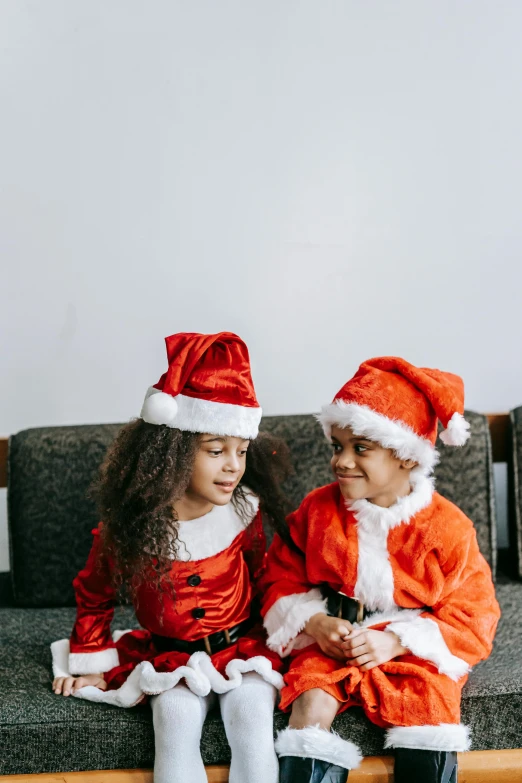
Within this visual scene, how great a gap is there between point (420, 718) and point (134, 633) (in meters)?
0.60

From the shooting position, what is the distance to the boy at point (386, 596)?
1.28 metres

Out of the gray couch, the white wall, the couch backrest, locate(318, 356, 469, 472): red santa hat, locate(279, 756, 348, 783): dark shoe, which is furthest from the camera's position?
the white wall

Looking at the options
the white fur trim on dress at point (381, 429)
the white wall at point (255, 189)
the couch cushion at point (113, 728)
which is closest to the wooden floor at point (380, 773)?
the couch cushion at point (113, 728)

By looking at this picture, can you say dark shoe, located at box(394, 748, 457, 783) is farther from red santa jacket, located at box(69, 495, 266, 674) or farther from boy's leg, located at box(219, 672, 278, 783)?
red santa jacket, located at box(69, 495, 266, 674)

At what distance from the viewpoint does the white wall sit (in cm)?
194

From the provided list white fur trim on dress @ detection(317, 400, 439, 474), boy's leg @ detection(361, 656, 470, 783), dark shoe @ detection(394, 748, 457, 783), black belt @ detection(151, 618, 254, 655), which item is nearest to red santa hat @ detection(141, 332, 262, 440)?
white fur trim on dress @ detection(317, 400, 439, 474)

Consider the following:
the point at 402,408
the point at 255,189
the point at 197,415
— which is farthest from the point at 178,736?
the point at 255,189

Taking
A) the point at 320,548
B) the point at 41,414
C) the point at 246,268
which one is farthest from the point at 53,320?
the point at 320,548

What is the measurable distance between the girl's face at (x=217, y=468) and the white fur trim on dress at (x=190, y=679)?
0.93 ft

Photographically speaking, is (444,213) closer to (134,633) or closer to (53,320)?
(53,320)

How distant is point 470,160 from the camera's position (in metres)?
2.02

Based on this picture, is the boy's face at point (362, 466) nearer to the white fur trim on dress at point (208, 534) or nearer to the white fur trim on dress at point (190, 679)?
the white fur trim on dress at point (208, 534)

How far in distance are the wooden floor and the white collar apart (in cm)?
39

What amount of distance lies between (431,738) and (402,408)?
1.77ft
